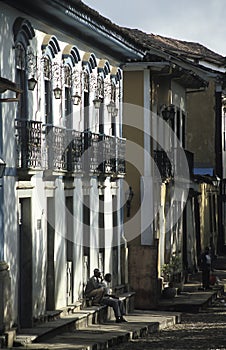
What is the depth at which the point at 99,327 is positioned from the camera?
2222 cm

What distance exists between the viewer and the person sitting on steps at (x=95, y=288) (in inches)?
910

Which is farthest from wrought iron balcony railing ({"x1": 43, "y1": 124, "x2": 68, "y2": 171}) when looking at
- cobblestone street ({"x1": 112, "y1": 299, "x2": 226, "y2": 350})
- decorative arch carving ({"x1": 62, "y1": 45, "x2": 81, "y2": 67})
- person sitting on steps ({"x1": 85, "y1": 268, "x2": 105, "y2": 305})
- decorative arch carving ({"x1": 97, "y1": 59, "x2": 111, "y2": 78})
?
decorative arch carving ({"x1": 97, "y1": 59, "x2": 111, "y2": 78})

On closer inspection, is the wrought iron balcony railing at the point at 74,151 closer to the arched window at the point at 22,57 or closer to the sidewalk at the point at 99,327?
the arched window at the point at 22,57

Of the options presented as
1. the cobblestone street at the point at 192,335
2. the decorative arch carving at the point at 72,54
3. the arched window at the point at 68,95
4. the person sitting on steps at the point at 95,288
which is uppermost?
the decorative arch carving at the point at 72,54

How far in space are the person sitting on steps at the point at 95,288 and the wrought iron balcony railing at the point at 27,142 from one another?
5012mm

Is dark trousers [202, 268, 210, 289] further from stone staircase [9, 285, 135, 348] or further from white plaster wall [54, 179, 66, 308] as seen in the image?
white plaster wall [54, 179, 66, 308]

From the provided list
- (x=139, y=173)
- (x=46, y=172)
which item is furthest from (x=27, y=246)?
(x=139, y=173)

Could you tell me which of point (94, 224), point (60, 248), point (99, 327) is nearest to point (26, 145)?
point (60, 248)

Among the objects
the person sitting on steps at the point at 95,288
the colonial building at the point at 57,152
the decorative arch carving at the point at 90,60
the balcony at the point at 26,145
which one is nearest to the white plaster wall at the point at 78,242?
the colonial building at the point at 57,152

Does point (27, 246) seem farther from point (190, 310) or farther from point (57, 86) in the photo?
point (190, 310)

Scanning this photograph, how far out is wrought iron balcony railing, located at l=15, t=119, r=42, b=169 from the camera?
18194mm

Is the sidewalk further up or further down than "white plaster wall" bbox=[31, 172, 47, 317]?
further down

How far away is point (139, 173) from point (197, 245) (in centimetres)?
1148

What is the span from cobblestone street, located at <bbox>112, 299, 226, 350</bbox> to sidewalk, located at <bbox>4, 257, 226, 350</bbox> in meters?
0.22
